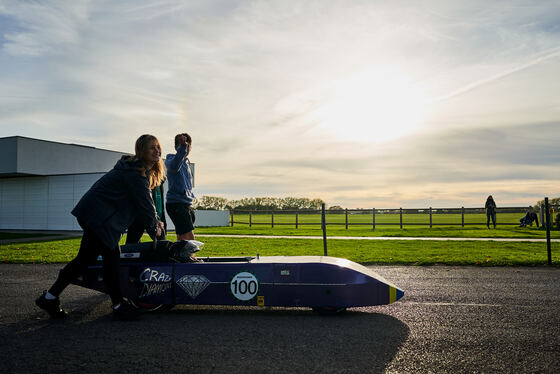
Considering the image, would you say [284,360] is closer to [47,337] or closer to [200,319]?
[200,319]

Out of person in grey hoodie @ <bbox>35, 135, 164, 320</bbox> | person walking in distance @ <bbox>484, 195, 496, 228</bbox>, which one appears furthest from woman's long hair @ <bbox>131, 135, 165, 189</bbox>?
person walking in distance @ <bbox>484, 195, 496, 228</bbox>

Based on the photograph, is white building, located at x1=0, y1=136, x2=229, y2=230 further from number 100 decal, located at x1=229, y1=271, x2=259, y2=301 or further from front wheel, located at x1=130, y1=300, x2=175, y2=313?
number 100 decal, located at x1=229, y1=271, x2=259, y2=301

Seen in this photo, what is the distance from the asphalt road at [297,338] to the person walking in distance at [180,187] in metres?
1.29

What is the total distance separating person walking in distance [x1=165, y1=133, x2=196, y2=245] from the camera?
5.96 m

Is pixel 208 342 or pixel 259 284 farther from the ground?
pixel 259 284

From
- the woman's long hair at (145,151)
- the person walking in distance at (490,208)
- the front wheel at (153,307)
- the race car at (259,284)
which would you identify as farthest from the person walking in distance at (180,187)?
the person walking in distance at (490,208)

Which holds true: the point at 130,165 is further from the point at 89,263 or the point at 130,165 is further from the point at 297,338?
the point at 297,338

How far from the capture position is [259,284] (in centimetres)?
461

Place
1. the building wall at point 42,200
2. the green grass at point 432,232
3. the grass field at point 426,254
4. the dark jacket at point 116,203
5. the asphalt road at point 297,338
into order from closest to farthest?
1. the asphalt road at point 297,338
2. the dark jacket at point 116,203
3. the grass field at point 426,254
4. the green grass at point 432,232
5. the building wall at point 42,200

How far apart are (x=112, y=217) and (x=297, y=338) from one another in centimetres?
220

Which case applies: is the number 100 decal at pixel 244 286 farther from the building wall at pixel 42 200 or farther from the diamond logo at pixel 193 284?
the building wall at pixel 42 200

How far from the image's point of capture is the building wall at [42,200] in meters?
26.6

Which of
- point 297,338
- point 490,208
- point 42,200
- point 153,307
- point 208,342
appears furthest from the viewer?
point 42,200

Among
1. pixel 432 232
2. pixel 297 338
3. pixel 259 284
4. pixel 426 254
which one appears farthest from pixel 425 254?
pixel 432 232
